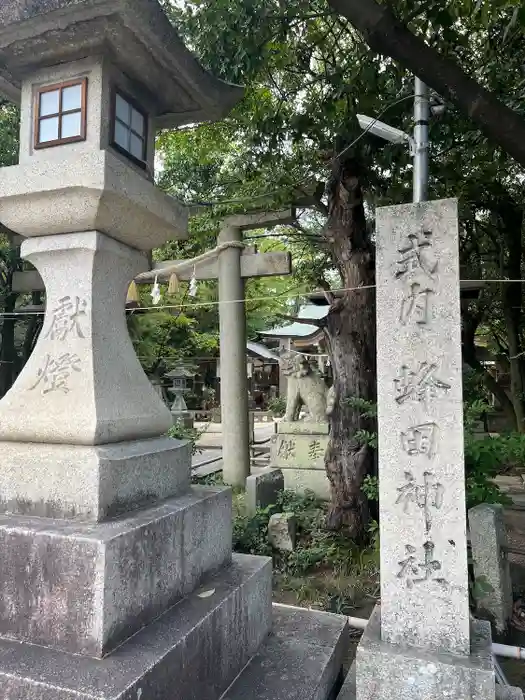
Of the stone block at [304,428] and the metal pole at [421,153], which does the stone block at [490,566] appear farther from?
the stone block at [304,428]

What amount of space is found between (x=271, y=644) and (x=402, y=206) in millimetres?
2234

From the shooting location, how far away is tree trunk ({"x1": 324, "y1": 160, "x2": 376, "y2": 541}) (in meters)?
5.36

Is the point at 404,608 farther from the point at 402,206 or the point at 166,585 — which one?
the point at 402,206

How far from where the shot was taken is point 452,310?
2.12 meters

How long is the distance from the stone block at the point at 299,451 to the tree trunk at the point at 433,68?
5.04 m

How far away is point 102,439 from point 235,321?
6.11 meters

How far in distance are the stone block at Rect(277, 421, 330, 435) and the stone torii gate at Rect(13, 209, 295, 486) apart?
0.68 metres

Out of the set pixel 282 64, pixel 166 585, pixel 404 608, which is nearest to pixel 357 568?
pixel 404 608

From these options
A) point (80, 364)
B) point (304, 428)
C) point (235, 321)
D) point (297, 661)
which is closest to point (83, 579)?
point (80, 364)

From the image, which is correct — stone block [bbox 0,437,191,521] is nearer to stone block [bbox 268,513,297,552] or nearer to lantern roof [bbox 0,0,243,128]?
lantern roof [bbox 0,0,243,128]

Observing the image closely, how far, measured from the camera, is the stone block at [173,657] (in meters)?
1.47

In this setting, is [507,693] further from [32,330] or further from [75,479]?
[32,330]

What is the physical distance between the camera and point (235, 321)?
8.05 meters

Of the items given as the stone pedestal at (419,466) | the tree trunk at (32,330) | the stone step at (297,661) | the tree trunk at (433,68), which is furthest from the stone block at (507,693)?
the tree trunk at (32,330)
